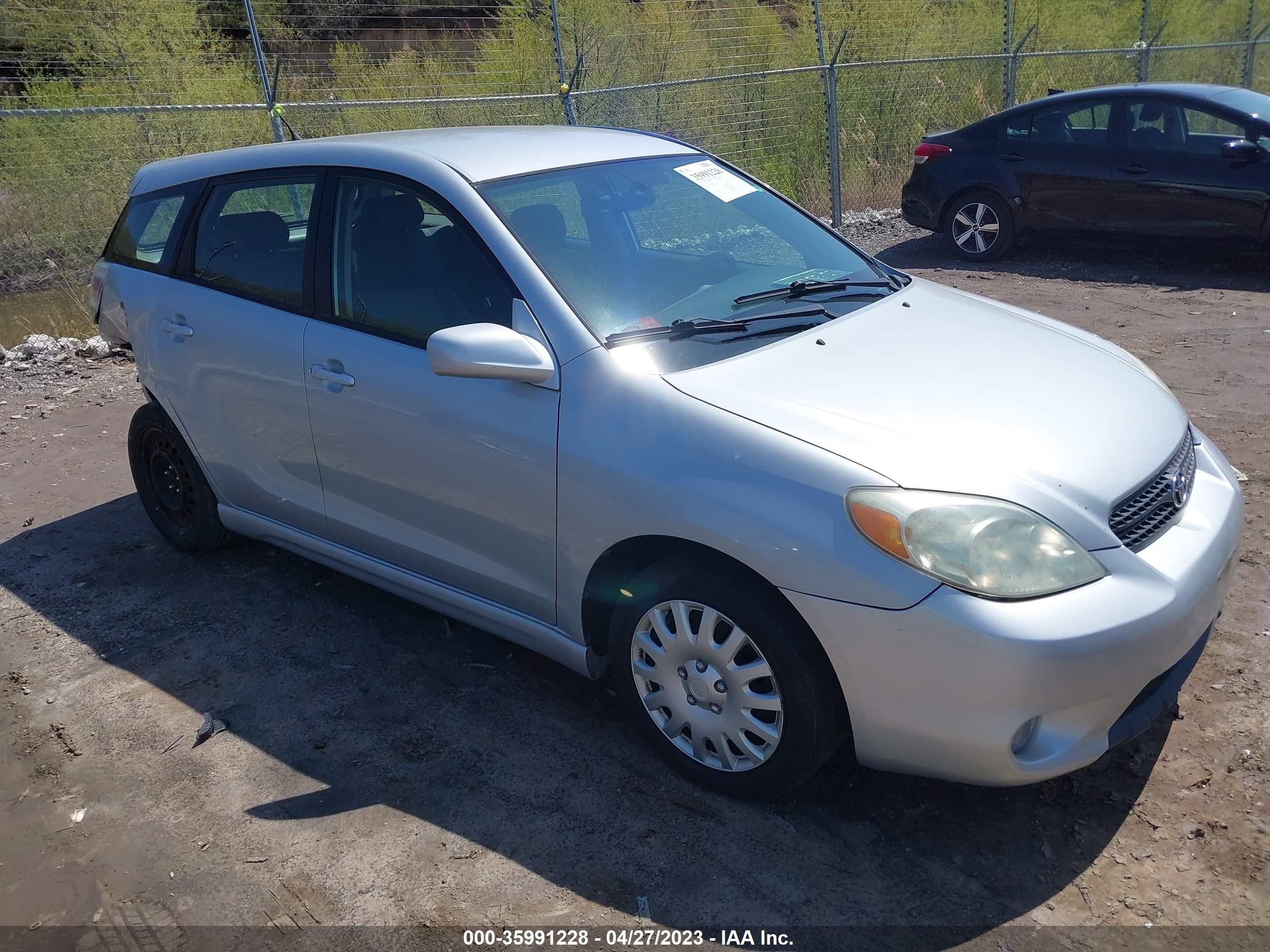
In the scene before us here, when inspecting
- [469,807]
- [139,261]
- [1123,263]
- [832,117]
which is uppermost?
[832,117]

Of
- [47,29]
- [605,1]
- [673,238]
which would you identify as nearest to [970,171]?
[605,1]

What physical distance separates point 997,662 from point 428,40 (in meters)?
11.7

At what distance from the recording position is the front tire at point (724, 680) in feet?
8.89

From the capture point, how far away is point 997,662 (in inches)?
95.6

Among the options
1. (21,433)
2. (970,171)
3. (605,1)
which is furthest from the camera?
(605,1)

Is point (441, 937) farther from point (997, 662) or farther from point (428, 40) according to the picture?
point (428, 40)

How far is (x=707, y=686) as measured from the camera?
2910 millimetres

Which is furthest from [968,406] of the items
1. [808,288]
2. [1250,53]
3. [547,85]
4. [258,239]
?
[1250,53]

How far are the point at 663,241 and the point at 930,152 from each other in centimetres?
755

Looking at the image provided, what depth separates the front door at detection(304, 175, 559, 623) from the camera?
3.18m

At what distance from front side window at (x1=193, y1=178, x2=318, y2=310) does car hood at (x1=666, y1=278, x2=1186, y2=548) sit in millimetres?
A: 1753

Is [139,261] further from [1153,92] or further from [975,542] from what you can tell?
[1153,92]

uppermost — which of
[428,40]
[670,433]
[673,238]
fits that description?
[428,40]

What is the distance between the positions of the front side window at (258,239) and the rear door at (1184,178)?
307 inches
